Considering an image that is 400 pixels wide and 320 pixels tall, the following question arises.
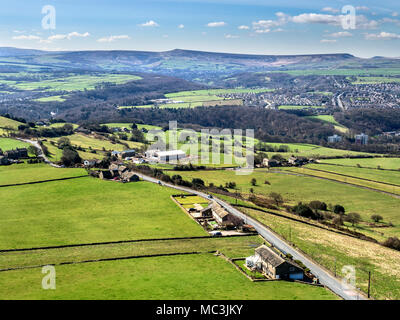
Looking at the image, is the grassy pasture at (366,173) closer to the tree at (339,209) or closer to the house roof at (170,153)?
the tree at (339,209)

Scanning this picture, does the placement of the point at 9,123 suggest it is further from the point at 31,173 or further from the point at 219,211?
the point at 219,211

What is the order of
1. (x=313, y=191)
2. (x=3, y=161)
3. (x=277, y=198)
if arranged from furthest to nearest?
(x=3, y=161) < (x=313, y=191) < (x=277, y=198)

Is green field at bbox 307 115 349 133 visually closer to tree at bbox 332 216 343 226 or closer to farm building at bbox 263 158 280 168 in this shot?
farm building at bbox 263 158 280 168

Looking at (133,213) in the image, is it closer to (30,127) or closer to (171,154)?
(171,154)

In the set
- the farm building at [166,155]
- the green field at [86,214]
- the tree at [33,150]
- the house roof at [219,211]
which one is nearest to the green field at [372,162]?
the farm building at [166,155]

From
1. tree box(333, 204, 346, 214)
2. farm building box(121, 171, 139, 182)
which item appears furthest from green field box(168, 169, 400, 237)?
farm building box(121, 171, 139, 182)

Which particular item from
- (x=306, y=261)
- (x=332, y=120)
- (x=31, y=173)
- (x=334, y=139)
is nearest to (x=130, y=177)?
(x=31, y=173)
